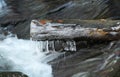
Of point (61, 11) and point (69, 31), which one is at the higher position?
point (61, 11)

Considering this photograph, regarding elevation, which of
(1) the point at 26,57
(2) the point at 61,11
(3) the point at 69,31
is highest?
(2) the point at 61,11

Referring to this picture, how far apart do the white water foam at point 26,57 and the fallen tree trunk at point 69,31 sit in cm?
32

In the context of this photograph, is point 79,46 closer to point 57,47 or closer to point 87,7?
point 57,47

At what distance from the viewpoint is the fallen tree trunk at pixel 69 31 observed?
6.51 metres

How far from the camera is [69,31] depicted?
654 cm

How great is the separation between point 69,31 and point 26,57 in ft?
3.72

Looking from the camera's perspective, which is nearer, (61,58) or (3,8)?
(61,58)

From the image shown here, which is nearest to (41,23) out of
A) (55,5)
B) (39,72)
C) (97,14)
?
(39,72)

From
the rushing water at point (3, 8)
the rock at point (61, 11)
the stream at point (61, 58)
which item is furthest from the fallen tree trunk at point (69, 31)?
the rushing water at point (3, 8)

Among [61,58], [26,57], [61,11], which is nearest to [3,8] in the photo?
[61,11]

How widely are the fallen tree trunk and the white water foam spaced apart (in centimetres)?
32

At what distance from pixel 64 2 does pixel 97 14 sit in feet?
6.10

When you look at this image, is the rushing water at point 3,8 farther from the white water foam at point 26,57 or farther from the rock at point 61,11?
the white water foam at point 26,57

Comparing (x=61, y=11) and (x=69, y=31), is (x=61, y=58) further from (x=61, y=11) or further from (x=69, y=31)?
(x=61, y=11)
